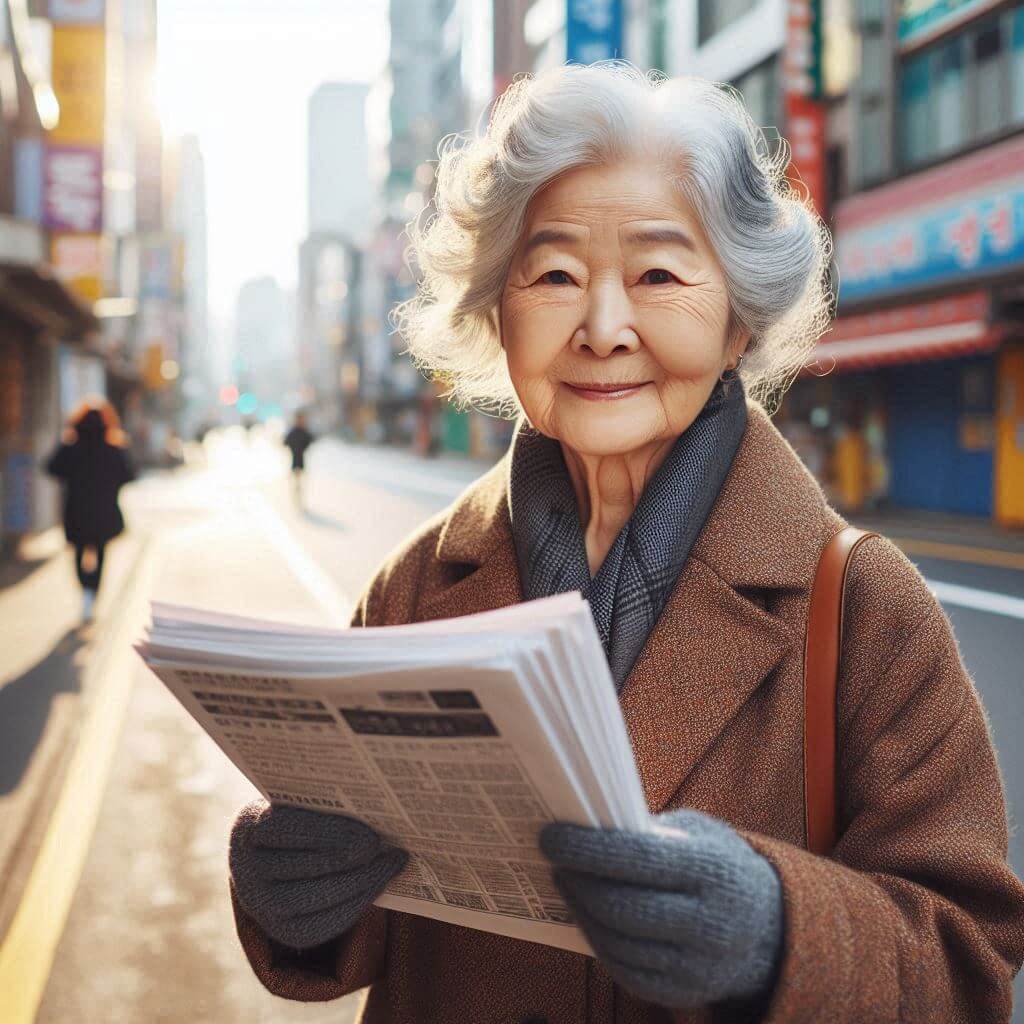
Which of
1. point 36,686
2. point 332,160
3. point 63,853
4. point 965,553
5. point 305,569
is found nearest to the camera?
point 63,853

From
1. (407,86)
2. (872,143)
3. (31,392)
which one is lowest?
(31,392)

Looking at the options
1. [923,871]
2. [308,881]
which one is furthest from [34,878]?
[923,871]

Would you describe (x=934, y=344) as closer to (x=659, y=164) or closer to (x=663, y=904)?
(x=659, y=164)

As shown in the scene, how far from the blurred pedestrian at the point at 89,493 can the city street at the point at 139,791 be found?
0.45m

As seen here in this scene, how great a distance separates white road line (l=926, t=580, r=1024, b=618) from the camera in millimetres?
9609

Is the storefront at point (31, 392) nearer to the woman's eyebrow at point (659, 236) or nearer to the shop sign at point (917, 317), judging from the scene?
the shop sign at point (917, 317)

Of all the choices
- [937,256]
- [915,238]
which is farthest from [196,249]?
[937,256]

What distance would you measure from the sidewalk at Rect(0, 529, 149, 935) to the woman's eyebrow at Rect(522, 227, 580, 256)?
10.3ft

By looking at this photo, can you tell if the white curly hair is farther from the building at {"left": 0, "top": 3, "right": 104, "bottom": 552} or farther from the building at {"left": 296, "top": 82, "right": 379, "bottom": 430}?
the building at {"left": 296, "top": 82, "right": 379, "bottom": 430}

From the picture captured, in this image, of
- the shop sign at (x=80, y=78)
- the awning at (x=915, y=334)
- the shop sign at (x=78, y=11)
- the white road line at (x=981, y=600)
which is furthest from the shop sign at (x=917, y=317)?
the shop sign at (x=78, y=11)

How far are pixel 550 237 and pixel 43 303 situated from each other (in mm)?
15683

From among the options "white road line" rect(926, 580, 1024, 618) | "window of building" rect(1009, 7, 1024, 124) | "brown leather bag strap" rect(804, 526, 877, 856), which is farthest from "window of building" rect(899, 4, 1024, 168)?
"brown leather bag strap" rect(804, 526, 877, 856)

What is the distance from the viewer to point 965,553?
13.8 meters

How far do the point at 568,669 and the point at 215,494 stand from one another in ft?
91.3
